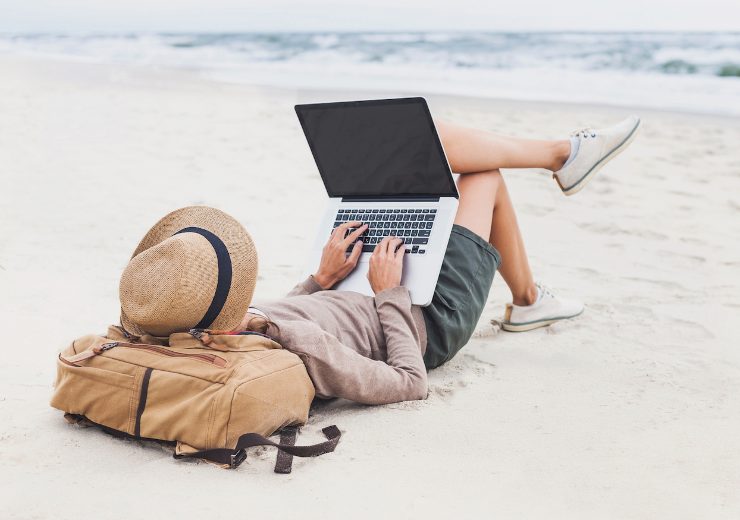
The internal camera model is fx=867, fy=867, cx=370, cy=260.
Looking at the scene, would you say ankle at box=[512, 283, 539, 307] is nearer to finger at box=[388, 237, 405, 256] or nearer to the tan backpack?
finger at box=[388, 237, 405, 256]

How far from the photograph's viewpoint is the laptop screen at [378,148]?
10.1ft

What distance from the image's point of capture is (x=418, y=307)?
2957 millimetres

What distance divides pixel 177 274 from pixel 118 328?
44cm

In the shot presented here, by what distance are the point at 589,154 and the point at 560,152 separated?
0.13 metres

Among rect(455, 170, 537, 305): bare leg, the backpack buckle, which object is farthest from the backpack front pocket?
rect(455, 170, 537, 305): bare leg

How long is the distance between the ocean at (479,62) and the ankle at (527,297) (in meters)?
7.85

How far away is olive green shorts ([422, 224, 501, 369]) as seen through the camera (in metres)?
3.00

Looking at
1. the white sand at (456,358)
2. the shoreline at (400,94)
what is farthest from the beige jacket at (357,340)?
the shoreline at (400,94)

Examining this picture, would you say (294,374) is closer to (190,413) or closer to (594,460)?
(190,413)

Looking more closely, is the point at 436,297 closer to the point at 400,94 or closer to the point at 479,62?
the point at 400,94

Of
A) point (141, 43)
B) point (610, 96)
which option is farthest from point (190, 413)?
point (141, 43)

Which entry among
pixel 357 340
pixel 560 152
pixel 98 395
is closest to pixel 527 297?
pixel 560 152

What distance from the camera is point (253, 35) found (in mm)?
28188

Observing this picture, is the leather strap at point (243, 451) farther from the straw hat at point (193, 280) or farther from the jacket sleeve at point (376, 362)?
the straw hat at point (193, 280)
